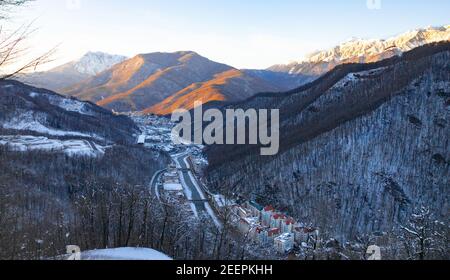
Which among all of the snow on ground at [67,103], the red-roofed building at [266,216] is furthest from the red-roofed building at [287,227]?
the snow on ground at [67,103]

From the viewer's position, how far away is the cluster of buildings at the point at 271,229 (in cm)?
3816

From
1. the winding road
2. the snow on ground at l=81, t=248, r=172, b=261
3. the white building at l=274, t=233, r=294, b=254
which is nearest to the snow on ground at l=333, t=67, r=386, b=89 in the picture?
the winding road

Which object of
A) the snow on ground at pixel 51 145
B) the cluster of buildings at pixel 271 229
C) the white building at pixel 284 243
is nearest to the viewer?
the white building at pixel 284 243

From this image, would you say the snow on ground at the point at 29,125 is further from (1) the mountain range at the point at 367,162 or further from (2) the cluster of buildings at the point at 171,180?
(1) the mountain range at the point at 367,162

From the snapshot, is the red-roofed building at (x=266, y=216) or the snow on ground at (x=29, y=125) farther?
the snow on ground at (x=29, y=125)

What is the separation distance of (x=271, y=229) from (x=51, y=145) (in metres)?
41.3

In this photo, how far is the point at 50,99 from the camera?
109875mm

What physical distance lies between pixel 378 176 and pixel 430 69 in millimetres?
24274

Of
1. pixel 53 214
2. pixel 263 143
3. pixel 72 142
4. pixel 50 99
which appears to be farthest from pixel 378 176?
pixel 50 99

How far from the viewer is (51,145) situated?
63562mm

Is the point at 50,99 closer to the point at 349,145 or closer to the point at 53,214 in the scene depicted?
the point at 53,214

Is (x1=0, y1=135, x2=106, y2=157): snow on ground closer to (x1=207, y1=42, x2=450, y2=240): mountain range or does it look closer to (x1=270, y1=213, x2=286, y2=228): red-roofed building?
(x1=207, y1=42, x2=450, y2=240): mountain range

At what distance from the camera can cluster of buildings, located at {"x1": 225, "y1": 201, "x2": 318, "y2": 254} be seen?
38156mm

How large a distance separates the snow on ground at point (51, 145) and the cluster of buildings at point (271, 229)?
29.9 meters
